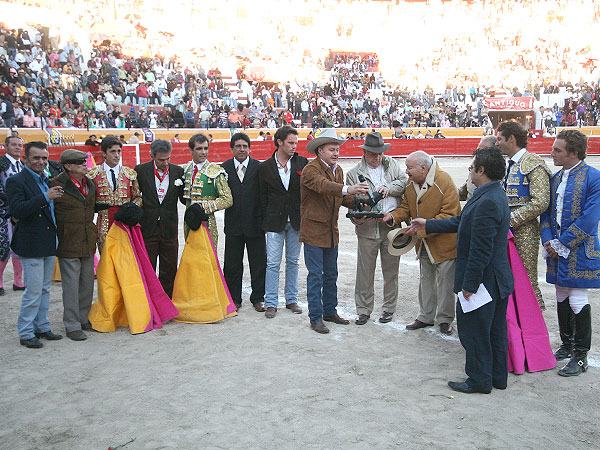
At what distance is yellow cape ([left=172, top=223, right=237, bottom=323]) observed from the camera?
16.5 ft

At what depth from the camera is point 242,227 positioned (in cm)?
540

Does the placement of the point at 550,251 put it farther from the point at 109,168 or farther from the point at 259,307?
the point at 109,168

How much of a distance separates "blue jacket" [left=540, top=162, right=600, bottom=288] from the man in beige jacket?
0.83m

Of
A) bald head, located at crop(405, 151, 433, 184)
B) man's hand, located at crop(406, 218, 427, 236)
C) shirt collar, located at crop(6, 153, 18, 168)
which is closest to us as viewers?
man's hand, located at crop(406, 218, 427, 236)

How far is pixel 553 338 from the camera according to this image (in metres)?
4.51

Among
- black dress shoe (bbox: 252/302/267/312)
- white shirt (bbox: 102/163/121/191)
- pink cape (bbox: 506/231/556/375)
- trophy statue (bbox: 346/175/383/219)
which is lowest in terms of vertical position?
black dress shoe (bbox: 252/302/267/312)

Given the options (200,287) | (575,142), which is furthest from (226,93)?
(575,142)

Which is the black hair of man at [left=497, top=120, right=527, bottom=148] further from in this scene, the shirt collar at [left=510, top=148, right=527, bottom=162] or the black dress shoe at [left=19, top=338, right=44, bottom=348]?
the black dress shoe at [left=19, top=338, right=44, bottom=348]

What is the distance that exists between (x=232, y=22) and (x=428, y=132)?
64.0ft

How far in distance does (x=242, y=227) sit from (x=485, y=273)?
2.50 meters

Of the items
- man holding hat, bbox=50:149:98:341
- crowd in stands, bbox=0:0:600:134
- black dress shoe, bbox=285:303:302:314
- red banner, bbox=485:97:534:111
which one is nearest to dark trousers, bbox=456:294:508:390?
black dress shoe, bbox=285:303:302:314

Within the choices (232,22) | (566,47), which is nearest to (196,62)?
(232,22)

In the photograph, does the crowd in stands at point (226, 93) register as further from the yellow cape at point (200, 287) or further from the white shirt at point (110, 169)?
the yellow cape at point (200, 287)

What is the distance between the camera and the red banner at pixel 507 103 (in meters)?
30.7
